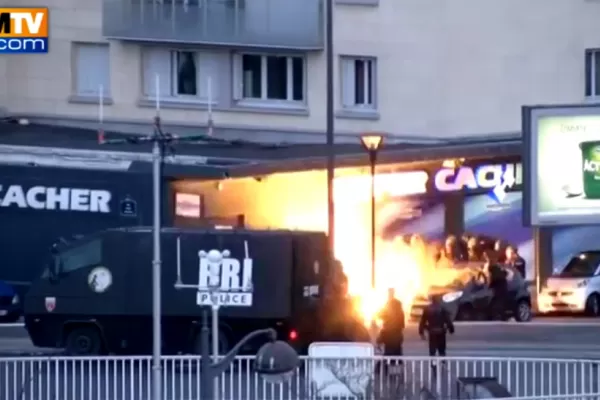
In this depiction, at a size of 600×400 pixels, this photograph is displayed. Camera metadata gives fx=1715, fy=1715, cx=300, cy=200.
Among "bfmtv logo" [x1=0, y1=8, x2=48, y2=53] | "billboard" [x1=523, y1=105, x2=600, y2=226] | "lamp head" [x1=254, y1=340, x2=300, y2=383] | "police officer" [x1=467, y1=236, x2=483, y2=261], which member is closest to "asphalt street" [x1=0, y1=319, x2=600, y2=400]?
"billboard" [x1=523, y1=105, x2=600, y2=226]

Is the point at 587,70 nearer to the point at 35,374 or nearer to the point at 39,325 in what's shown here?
the point at 39,325

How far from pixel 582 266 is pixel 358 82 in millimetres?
8058

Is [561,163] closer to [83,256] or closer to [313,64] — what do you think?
[83,256]

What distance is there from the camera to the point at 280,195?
4531cm

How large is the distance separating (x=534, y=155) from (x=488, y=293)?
A: 13.9 meters

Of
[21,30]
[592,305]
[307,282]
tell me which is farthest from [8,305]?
[592,305]

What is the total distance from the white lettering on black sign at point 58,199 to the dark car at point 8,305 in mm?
2150

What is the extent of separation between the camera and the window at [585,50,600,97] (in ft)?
147

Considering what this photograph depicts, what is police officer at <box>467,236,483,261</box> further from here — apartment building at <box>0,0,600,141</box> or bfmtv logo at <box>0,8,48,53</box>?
bfmtv logo at <box>0,8,48,53</box>

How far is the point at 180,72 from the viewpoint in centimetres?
4609

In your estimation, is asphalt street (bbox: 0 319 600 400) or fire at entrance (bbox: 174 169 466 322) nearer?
asphalt street (bbox: 0 319 600 400)

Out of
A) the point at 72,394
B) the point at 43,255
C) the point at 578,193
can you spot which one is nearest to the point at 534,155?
the point at 578,193

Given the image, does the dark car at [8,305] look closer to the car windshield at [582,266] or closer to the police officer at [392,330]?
the police officer at [392,330]

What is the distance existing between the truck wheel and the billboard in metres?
7.41
